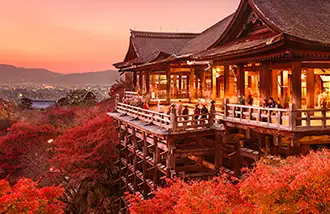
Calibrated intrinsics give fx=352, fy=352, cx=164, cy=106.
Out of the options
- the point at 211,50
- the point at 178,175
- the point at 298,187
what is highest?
the point at 211,50

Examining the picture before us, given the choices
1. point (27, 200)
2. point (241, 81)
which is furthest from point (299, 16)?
point (27, 200)

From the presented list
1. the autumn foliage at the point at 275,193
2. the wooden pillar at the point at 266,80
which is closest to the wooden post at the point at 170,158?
the autumn foliage at the point at 275,193

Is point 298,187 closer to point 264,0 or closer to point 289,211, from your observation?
point 289,211

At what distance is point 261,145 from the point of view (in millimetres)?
17000

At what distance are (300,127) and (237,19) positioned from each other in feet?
26.4

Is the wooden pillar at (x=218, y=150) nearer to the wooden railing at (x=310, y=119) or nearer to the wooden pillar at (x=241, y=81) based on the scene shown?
the wooden pillar at (x=241, y=81)

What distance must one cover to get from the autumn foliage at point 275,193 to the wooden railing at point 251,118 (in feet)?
5.41

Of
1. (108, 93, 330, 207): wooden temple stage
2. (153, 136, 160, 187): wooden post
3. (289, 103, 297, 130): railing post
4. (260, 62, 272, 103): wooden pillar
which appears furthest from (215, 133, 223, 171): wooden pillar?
(289, 103, 297, 130): railing post

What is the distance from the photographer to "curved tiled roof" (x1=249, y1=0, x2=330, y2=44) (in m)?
14.8

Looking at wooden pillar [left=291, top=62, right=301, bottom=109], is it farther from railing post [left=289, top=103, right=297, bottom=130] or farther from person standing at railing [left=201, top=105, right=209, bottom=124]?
person standing at railing [left=201, top=105, right=209, bottom=124]

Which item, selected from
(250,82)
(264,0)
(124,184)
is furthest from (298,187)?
(124,184)

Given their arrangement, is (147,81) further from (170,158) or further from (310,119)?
(310,119)

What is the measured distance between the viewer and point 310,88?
57.2 feet

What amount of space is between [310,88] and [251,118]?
13.0ft
